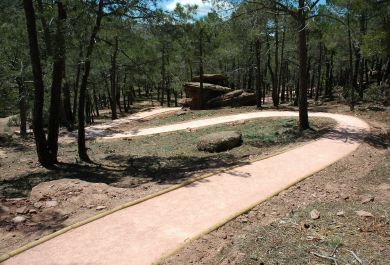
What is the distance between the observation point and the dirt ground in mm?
5559

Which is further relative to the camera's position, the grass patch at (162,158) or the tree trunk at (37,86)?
the tree trunk at (37,86)

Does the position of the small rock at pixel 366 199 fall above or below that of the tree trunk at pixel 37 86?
below

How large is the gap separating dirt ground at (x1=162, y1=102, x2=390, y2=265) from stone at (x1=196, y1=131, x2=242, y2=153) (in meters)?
4.86

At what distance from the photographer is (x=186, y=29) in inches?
547

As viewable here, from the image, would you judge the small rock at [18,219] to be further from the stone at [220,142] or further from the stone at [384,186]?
the stone at [220,142]

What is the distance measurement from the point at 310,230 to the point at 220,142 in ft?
26.2

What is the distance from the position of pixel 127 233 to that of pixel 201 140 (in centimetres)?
846

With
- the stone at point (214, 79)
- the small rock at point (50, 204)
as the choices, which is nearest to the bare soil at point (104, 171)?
the small rock at point (50, 204)

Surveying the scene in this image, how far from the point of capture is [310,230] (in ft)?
21.0

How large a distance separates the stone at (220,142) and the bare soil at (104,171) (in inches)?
12.6

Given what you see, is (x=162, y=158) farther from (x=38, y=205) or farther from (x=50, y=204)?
(x=38, y=205)

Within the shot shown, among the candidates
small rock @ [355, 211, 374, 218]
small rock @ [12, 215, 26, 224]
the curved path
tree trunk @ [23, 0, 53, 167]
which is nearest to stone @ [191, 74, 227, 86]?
tree trunk @ [23, 0, 53, 167]

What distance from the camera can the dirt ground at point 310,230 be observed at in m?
5.56

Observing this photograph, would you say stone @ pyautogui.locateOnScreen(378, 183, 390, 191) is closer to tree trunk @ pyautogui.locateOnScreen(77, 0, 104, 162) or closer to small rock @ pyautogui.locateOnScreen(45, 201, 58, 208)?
small rock @ pyautogui.locateOnScreen(45, 201, 58, 208)
